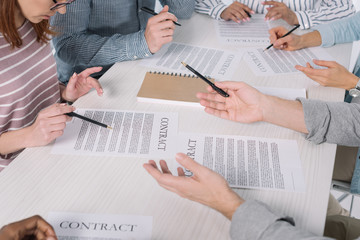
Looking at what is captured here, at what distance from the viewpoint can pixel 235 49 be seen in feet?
4.38

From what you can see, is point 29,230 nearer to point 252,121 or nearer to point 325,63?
point 252,121

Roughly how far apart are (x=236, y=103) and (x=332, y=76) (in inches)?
15.2

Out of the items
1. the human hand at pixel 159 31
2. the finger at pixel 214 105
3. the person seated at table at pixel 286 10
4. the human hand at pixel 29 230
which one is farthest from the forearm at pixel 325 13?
the human hand at pixel 29 230

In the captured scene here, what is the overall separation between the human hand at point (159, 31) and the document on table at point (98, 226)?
72 centimetres

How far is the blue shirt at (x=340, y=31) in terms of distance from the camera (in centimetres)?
138

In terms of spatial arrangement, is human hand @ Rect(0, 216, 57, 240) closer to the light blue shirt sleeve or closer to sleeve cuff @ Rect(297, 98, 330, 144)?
sleeve cuff @ Rect(297, 98, 330, 144)

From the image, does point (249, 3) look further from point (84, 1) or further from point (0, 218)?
point (0, 218)

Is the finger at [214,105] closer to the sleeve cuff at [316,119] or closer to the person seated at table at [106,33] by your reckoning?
the sleeve cuff at [316,119]

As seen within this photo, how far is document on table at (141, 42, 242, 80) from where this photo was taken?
46.6 inches

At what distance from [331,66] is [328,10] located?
0.56m

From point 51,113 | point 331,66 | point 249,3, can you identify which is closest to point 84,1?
point 51,113

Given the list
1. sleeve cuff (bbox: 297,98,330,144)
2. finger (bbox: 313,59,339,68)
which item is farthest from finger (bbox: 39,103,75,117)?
finger (bbox: 313,59,339,68)

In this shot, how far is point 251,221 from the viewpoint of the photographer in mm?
660

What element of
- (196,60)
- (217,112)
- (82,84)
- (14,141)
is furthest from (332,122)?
(14,141)
